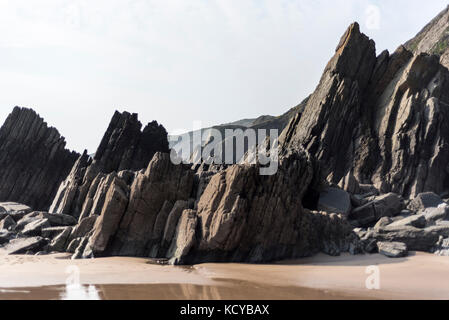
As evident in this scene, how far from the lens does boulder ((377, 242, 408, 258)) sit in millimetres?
16531

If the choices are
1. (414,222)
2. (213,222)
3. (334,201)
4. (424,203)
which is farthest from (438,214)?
(213,222)

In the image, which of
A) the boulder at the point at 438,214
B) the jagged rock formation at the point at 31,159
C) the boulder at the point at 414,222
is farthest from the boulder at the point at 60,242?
the jagged rock formation at the point at 31,159

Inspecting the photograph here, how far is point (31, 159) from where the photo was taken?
45094 millimetres

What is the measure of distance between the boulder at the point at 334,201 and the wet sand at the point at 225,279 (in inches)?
285

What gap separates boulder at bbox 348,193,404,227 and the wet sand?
23.8 ft

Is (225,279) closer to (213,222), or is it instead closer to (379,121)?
(213,222)

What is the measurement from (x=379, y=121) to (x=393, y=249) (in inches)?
1114

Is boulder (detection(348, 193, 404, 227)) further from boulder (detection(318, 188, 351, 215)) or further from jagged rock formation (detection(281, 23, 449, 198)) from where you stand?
jagged rock formation (detection(281, 23, 449, 198))

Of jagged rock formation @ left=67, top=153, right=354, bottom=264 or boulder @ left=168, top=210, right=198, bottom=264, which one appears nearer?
boulder @ left=168, top=210, right=198, bottom=264

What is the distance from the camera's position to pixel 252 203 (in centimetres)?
1669

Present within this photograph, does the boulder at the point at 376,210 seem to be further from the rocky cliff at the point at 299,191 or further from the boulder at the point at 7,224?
the boulder at the point at 7,224

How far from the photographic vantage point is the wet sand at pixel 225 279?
34.8 feet

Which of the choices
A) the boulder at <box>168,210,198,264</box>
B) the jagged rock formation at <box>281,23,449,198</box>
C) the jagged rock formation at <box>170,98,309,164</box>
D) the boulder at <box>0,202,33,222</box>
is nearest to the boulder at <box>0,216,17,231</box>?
the boulder at <box>0,202,33,222</box>
